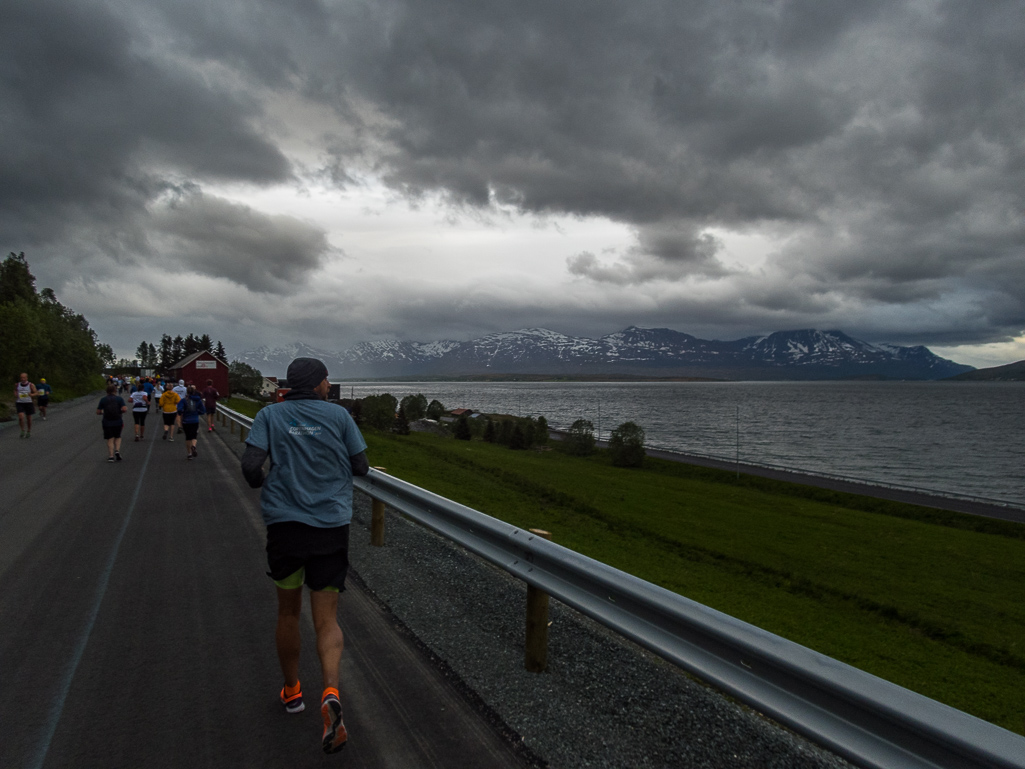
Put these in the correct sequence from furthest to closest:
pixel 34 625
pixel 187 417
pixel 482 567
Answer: pixel 187 417 < pixel 482 567 < pixel 34 625

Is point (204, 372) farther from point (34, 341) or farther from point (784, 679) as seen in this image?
point (784, 679)

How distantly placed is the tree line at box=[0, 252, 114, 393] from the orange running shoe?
65.1m

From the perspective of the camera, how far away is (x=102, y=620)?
5266mm

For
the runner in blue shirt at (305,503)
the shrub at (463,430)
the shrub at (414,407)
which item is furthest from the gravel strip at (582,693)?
the shrub at (414,407)

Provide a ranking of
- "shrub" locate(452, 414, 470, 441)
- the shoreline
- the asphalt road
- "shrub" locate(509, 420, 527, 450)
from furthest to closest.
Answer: "shrub" locate(452, 414, 470, 441) < "shrub" locate(509, 420, 527, 450) < the shoreline < the asphalt road

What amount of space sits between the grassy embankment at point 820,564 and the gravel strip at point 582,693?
7756mm

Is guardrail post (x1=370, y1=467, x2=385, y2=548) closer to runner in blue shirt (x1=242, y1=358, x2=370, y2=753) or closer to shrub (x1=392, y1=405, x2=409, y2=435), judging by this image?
runner in blue shirt (x1=242, y1=358, x2=370, y2=753)

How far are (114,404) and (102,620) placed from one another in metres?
12.4

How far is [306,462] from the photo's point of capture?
358 cm

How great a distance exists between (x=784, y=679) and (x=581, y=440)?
58200 millimetres

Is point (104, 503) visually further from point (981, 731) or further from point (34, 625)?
point (981, 731)

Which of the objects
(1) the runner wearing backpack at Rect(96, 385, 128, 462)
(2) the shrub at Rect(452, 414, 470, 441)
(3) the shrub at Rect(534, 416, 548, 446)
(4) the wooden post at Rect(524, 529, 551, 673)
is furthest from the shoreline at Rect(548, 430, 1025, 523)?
(1) the runner wearing backpack at Rect(96, 385, 128, 462)

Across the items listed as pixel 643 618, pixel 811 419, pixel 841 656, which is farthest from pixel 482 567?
pixel 811 419

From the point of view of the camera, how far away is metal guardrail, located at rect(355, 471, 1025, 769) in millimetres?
2027
